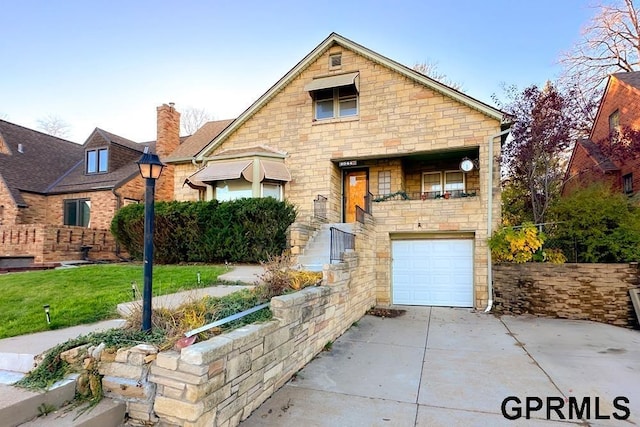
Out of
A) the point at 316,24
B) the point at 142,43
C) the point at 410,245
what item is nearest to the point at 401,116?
the point at 410,245

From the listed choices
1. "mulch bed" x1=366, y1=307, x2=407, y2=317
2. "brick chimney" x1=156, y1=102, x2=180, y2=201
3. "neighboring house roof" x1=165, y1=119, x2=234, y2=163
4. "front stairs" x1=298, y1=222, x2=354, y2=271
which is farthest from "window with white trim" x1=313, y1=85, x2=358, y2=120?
"brick chimney" x1=156, y1=102, x2=180, y2=201

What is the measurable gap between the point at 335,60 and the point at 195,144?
7804mm

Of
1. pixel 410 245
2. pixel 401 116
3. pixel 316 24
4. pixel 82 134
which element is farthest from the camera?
pixel 82 134

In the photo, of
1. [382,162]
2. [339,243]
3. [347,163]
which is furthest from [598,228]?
[347,163]

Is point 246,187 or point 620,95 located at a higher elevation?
point 620,95

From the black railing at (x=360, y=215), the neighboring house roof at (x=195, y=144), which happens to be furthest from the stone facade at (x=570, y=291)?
the neighboring house roof at (x=195, y=144)

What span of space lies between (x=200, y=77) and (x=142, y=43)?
3866 mm

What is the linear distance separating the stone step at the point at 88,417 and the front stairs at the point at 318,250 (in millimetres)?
5706

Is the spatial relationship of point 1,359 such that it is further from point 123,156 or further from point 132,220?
point 123,156

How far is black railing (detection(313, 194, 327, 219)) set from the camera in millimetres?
12769

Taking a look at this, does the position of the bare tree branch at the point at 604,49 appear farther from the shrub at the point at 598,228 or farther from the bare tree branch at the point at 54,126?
the bare tree branch at the point at 54,126

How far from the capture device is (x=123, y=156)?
18.8m

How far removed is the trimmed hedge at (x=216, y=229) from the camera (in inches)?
430

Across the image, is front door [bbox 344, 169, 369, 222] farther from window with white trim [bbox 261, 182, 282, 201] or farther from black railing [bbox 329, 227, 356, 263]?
black railing [bbox 329, 227, 356, 263]
